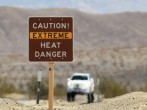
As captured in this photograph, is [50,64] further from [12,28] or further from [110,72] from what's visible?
[12,28]

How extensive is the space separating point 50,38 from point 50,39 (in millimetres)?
24

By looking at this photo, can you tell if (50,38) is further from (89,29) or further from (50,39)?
(89,29)

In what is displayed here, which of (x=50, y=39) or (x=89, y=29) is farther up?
(x=89, y=29)

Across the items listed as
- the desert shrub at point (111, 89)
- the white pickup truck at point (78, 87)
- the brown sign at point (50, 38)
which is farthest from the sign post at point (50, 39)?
the desert shrub at point (111, 89)

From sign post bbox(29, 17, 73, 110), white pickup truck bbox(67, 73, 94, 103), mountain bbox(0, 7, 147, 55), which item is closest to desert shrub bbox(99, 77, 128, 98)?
white pickup truck bbox(67, 73, 94, 103)

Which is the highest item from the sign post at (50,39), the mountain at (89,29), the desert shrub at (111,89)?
the mountain at (89,29)

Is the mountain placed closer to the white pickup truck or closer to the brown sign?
the white pickup truck

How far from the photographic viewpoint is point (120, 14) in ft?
551

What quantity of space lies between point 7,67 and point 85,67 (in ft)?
43.8


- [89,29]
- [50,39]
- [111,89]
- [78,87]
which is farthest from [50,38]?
[89,29]

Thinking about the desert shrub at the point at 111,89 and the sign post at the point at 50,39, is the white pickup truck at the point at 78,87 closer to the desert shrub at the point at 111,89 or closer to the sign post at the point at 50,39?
the desert shrub at the point at 111,89

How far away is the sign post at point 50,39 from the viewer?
1527cm

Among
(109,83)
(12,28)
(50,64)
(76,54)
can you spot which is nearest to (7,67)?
(76,54)

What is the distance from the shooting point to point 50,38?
602 inches
